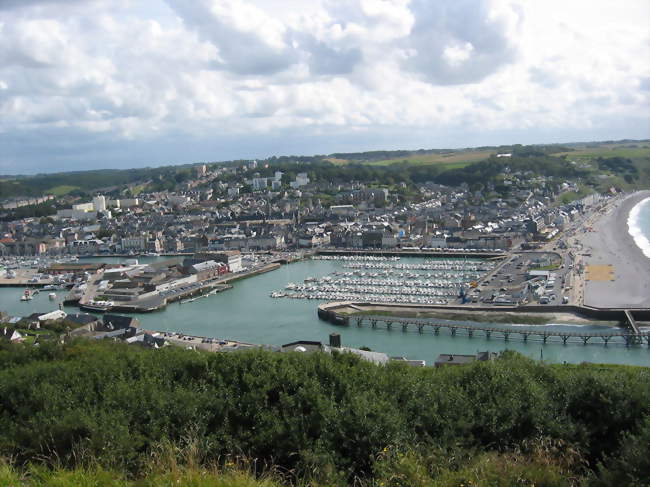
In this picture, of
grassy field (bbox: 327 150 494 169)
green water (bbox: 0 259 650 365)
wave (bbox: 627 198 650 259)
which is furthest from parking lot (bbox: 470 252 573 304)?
grassy field (bbox: 327 150 494 169)

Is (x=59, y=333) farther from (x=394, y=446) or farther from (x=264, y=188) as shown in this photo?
(x=264, y=188)

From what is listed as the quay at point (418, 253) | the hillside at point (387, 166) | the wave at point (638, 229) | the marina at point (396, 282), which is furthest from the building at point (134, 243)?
the hillside at point (387, 166)

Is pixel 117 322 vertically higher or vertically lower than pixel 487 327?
higher

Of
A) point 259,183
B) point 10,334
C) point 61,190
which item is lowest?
point 10,334

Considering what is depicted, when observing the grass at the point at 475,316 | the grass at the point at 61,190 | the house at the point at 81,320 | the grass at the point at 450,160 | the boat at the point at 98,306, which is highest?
the grass at the point at 450,160

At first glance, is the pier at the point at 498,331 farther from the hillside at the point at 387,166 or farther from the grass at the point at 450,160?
the grass at the point at 450,160

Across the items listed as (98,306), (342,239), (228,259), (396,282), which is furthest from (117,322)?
(342,239)

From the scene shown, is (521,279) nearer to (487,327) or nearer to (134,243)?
(487,327)

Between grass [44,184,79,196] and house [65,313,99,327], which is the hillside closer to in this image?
grass [44,184,79,196]

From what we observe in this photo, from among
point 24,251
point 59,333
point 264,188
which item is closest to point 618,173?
point 264,188
